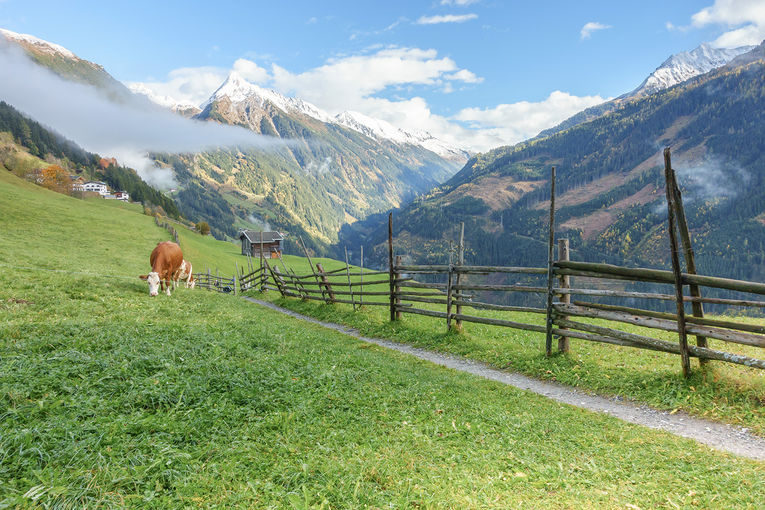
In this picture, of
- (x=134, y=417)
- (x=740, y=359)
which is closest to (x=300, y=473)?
(x=134, y=417)

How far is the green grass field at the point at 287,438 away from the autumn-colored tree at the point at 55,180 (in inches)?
3695

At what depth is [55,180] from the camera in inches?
3255

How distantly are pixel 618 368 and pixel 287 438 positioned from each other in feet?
27.2

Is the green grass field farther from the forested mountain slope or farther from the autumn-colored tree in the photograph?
the forested mountain slope

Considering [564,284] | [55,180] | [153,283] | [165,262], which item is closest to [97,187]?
[55,180]

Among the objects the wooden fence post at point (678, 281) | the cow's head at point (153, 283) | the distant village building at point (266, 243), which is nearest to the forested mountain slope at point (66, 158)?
the distant village building at point (266, 243)

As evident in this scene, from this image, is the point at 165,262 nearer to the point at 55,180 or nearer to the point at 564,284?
the point at 564,284

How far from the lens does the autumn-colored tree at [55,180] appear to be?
260ft

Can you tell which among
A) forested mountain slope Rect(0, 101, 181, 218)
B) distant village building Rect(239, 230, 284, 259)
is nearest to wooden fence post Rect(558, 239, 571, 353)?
distant village building Rect(239, 230, 284, 259)

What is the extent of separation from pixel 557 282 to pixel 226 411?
927cm

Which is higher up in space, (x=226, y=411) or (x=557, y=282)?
(x=557, y=282)

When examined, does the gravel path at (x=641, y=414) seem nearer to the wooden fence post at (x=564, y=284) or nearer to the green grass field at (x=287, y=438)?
the green grass field at (x=287, y=438)

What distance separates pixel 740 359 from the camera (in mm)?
7234

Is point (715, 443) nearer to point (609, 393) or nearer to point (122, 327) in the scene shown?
point (609, 393)
